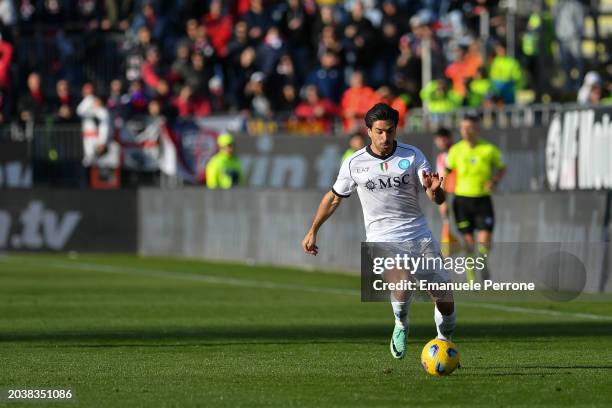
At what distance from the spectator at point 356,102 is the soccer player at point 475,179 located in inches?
223

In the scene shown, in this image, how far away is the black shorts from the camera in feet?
66.7

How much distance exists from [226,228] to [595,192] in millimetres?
9388

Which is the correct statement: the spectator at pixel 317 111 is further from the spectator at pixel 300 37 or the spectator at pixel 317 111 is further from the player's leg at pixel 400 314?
the player's leg at pixel 400 314

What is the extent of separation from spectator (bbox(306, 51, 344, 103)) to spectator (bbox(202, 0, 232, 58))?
219 cm

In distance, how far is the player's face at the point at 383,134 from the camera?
1104 centimetres

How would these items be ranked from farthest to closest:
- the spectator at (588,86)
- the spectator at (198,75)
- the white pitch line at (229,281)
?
the spectator at (198,75) → the spectator at (588,86) → the white pitch line at (229,281)

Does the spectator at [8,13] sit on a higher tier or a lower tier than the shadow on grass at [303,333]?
higher

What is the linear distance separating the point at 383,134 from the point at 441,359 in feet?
5.61

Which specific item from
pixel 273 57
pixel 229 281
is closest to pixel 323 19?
pixel 273 57

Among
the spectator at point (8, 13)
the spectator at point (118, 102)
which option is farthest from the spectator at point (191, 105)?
the spectator at point (8, 13)

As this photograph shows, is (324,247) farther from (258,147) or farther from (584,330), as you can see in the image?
(584,330)

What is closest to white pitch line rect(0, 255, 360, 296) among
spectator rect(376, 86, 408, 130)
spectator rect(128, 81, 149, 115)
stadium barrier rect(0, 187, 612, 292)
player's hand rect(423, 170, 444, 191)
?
stadium barrier rect(0, 187, 612, 292)

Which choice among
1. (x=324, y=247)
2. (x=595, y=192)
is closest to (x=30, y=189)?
(x=324, y=247)

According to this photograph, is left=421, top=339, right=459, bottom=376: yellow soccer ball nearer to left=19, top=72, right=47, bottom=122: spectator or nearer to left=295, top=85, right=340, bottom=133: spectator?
left=295, top=85, right=340, bottom=133: spectator
